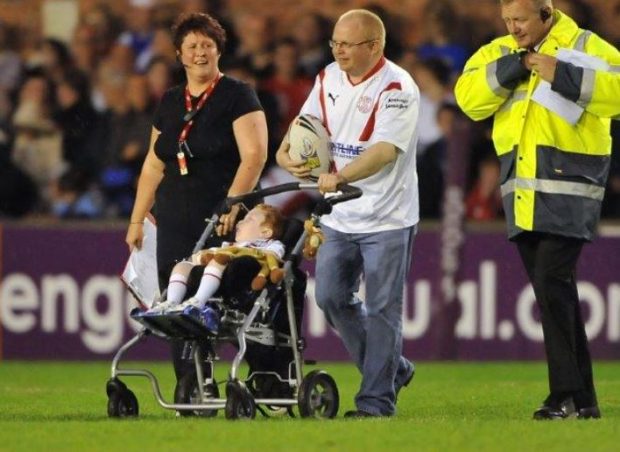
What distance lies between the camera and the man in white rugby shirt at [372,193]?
10.3 metres

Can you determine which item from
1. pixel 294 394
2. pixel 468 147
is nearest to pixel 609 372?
pixel 468 147

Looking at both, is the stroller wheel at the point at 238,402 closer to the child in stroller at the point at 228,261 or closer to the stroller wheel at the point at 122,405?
the child in stroller at the point at 228,261

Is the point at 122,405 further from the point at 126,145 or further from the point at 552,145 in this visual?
the point at 126,145

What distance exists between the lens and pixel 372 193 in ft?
34.0

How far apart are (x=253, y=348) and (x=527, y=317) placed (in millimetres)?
5912

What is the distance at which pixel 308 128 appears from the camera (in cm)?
1031

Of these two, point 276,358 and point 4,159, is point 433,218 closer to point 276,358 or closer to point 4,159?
point 4,159

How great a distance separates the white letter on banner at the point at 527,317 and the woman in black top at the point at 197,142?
5.51 m

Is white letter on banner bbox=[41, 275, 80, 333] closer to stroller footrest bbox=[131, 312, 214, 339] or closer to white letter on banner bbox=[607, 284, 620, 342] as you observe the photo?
white letter on banner bbox=[607, 284, 620, 342]

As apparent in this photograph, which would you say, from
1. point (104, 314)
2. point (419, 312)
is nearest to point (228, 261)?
point (104, 314)

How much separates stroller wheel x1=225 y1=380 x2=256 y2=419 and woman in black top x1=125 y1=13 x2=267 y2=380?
107cm

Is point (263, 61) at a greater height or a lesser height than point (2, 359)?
greater

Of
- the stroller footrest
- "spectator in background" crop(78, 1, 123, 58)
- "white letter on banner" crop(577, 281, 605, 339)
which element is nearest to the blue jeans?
the stroller footrest

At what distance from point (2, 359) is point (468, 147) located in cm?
419
